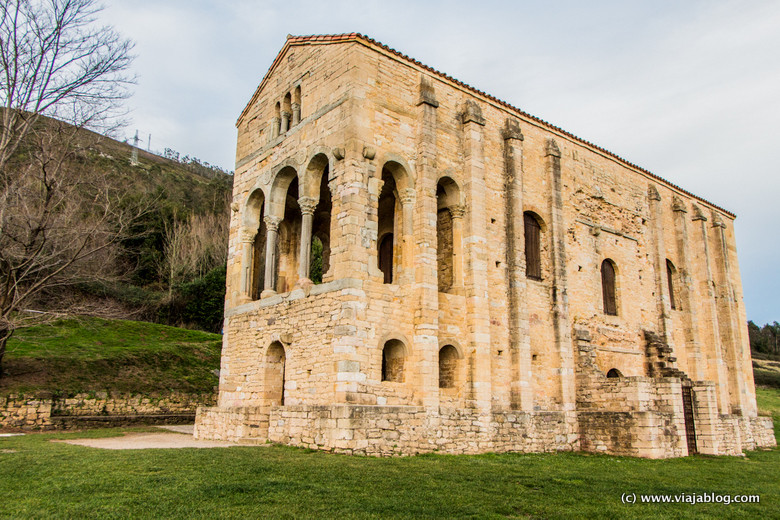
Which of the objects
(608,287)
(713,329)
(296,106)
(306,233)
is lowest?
(713,329)

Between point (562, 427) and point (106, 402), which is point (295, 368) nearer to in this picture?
point (562, 427)

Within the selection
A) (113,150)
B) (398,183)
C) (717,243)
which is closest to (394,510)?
(398,183)

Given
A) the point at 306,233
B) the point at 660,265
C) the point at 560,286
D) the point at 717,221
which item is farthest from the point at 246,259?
the point at 717,221

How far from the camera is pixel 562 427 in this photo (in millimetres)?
16391

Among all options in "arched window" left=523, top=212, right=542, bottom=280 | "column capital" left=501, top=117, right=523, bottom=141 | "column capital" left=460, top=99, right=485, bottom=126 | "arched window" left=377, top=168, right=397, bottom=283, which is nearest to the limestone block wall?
"arched window" left=523, top=212, right=542, bottom=280

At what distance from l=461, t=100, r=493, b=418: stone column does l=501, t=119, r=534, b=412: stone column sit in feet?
3.67

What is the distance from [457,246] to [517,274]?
2.21 metres

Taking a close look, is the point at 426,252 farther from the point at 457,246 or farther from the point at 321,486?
the point at 321,486

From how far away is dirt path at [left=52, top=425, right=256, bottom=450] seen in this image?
42.9 feet

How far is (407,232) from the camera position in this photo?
571 inches

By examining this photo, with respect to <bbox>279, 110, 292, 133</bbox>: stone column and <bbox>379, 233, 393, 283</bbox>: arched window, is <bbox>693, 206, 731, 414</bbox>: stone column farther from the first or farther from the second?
<bbox>279, 110, 292, 133</bbox>: stone column

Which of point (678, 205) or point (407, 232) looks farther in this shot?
point (678, 205)

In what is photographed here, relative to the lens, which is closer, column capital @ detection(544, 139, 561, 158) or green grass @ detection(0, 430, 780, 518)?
green grass @ detection(0, 430, 780, 518)

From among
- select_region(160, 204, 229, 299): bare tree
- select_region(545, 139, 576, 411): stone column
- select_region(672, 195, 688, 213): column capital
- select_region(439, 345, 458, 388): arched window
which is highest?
select_region(160, 204, 229, 299): bare tree
